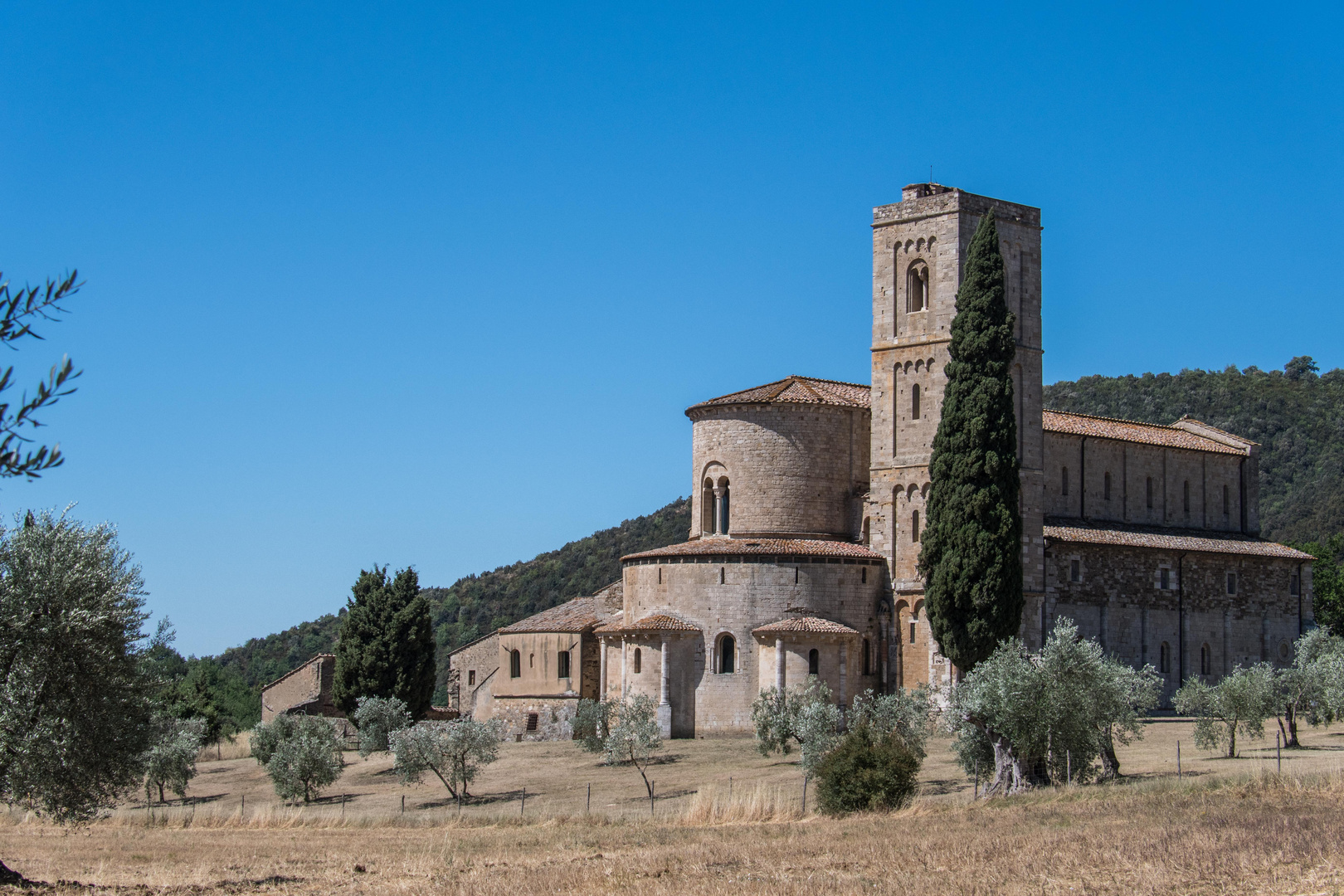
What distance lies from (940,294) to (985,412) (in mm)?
6941

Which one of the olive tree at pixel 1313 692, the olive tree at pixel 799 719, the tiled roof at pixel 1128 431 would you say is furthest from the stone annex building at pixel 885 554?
the olive tree at pixel 1313 692

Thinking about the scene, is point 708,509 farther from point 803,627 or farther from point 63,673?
point 63,673

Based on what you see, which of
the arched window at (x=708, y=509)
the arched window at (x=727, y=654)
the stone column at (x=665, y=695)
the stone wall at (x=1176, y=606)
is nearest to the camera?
the stone column at (x=665, y=695)

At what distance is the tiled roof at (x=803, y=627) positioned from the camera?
1567 inches

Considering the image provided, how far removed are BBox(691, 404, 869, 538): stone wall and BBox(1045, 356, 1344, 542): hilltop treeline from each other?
38.6 metres

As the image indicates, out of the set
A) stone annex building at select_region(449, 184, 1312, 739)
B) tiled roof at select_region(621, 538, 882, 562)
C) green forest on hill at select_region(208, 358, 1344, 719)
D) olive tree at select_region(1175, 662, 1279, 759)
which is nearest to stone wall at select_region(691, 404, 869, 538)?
stone annex building at select_region(449, 184, 1312, 739)

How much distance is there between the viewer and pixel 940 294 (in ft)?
139

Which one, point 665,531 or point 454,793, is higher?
point 665,531

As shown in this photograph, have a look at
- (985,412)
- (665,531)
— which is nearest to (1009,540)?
(985,412)

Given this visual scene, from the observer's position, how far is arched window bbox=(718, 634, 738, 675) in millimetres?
40656

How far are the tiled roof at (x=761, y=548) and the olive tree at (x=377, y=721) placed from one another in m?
8.34

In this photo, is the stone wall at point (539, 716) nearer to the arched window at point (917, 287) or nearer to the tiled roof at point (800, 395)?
the tiled roof at point (800, 395)

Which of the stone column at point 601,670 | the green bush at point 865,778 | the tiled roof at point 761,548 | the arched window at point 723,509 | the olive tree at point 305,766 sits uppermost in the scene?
the arched window at point 723,509

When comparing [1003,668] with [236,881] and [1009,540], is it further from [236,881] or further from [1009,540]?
[236,881]
